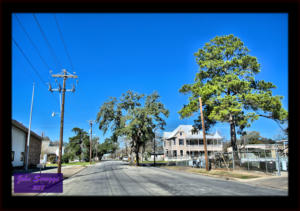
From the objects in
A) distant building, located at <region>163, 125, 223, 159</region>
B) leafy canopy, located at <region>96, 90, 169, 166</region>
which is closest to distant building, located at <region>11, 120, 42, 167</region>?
leafy canopy, located at <region>96, 90, 169, 166</region>

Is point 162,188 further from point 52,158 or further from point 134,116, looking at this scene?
point 52,158

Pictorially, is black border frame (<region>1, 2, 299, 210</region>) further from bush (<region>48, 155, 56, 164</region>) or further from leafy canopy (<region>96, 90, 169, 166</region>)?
bush (<region>48, 155, 56, 164</region>)

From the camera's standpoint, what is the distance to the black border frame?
2.46 m

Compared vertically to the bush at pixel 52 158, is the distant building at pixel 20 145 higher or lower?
higher
